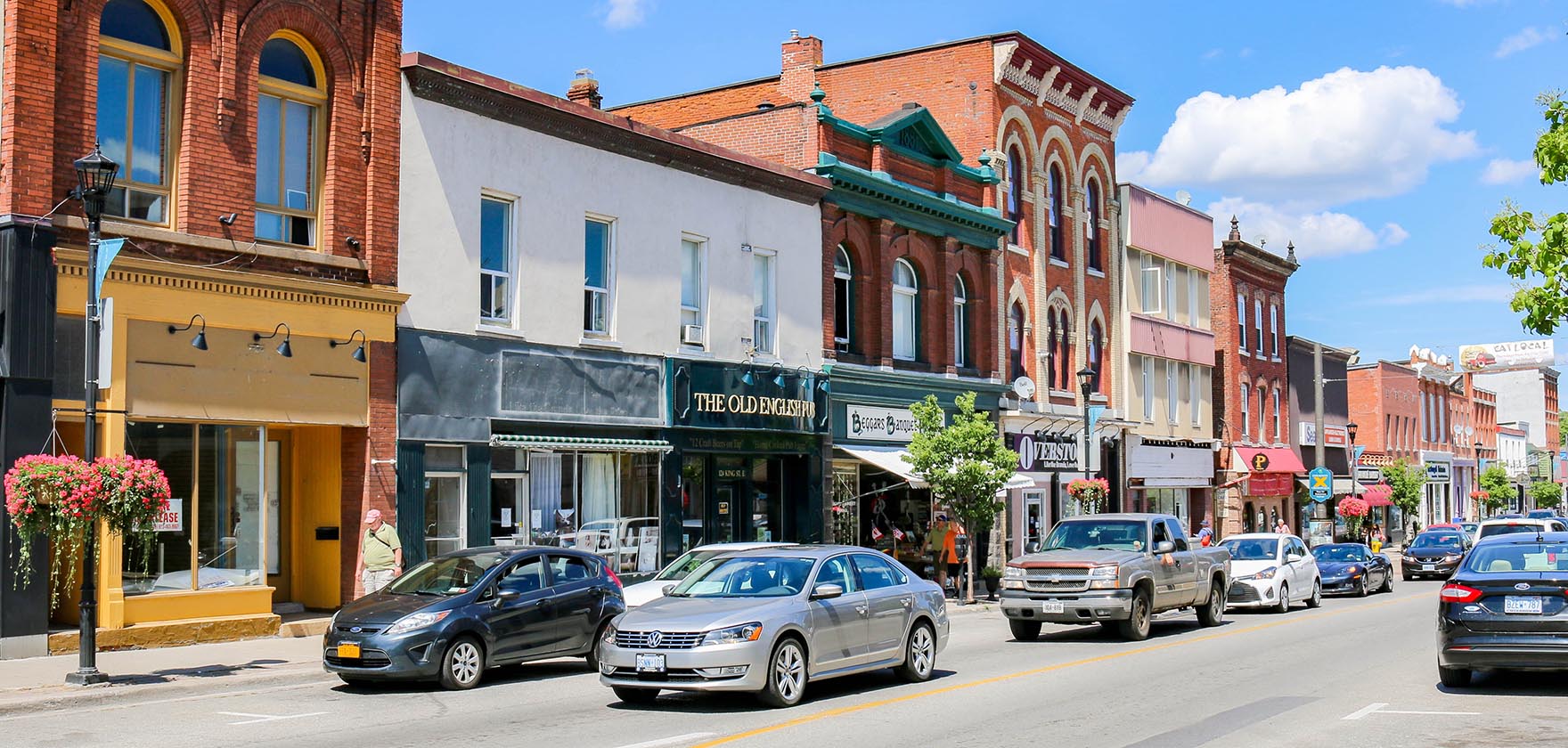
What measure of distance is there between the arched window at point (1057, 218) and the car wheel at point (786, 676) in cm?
2899

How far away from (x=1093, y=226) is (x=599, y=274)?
21407 millimetres

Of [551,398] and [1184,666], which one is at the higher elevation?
[551,398]

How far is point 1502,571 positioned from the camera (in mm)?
14055

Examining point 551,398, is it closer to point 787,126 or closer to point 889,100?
point 787,126

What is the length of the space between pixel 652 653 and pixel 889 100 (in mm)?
28181

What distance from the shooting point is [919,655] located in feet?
49.8

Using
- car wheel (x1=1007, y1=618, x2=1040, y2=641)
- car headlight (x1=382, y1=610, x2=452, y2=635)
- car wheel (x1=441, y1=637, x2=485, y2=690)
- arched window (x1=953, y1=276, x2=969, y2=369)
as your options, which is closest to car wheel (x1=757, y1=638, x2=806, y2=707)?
car wheel (x1=441, y1=637, x2=485, y2=690)

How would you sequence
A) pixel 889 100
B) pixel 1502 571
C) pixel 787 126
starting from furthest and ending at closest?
pixel 889 100 → pixel 787 126 → pixel 1502 571

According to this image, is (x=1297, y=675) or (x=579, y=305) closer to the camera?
(x=1297, y=675)

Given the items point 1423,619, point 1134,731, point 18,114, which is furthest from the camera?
point 1423,619

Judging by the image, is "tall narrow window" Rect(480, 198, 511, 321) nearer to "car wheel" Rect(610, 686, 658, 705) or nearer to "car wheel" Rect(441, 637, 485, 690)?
"car wheel" Rect(441, 637, 485, 690)

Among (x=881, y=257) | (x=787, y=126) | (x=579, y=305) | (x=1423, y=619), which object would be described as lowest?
(x=1423, y=619)

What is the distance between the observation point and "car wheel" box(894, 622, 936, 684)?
15039 millimetres

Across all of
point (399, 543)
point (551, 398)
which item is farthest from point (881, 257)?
point (399, 543)
